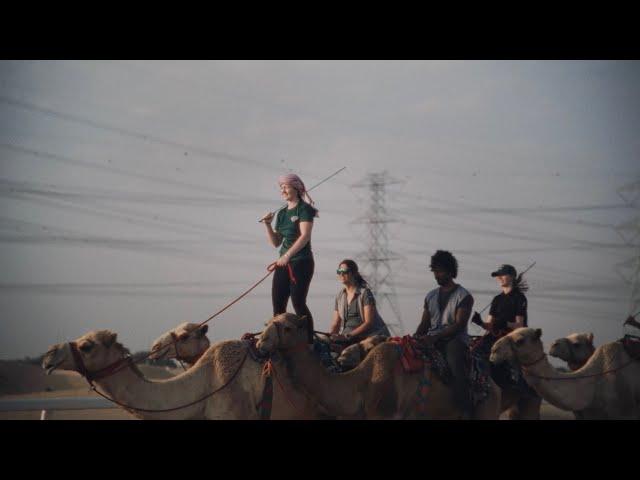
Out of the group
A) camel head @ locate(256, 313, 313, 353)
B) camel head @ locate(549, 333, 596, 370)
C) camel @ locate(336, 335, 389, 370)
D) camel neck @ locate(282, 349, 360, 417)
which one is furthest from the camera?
camel head @ locate(549, 333, 596, 370)

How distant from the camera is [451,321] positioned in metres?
9.88

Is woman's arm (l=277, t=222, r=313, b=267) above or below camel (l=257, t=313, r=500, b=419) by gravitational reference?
above

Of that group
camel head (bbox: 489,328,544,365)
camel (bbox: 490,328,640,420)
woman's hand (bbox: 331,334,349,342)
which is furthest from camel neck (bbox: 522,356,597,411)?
woman's hand (bbox: 331,334,349,342)

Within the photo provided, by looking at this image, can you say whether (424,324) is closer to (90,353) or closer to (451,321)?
(451,321)

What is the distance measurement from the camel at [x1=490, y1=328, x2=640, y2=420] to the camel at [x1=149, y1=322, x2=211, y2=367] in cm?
369

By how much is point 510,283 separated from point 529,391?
150 cm

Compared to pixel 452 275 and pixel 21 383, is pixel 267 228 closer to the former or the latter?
pixel 452 275

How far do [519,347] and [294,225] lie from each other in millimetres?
3137

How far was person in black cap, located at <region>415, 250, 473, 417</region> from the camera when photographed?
974 cm

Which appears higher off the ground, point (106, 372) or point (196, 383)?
point (106, 372)

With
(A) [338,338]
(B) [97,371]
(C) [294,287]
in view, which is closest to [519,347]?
(A) [338,338]

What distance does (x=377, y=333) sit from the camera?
10.2 meters

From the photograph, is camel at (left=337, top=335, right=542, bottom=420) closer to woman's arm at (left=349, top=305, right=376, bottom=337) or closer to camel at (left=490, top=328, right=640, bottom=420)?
woman's arm at (left=349, top=305, right=376, bottom=337)

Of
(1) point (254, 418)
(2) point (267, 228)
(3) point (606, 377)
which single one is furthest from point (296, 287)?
(3) point (606, 377)
